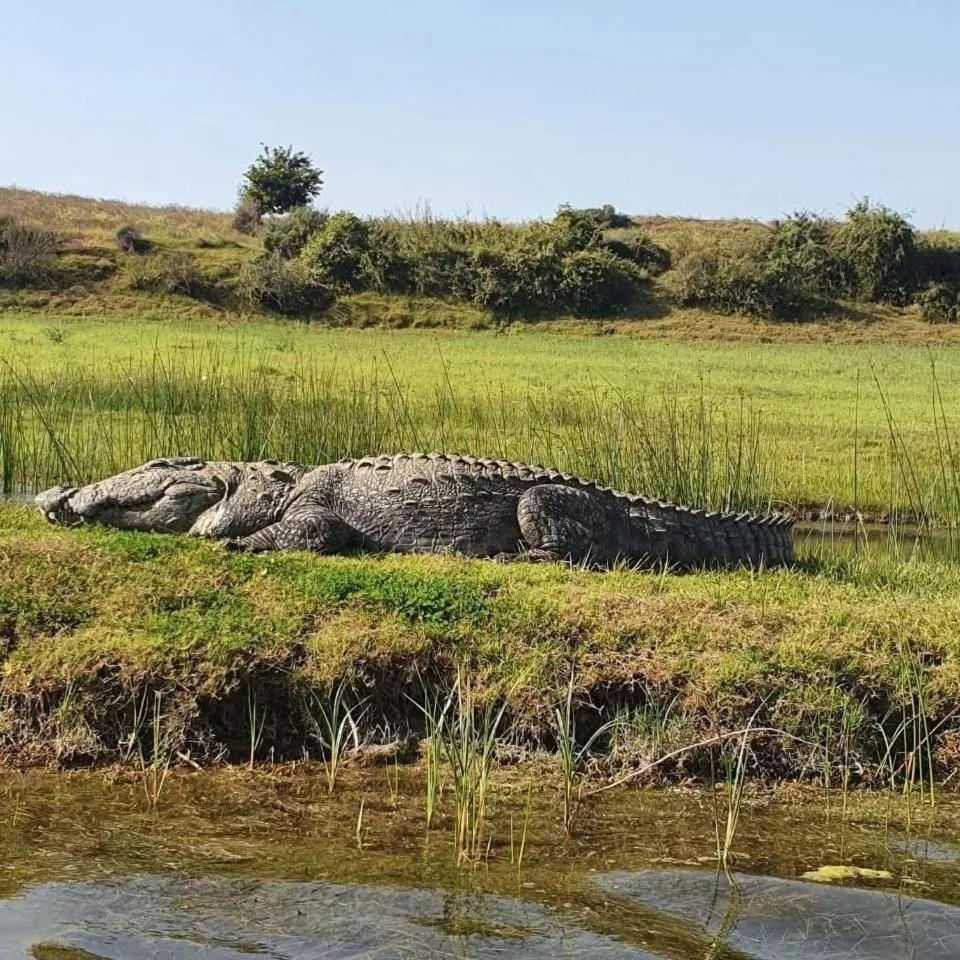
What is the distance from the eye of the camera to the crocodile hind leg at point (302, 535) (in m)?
7.48

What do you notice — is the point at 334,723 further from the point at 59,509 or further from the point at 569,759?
the point at 59,509

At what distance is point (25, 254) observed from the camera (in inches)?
1454

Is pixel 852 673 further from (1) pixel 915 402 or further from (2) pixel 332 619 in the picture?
(1) pixel 915 402

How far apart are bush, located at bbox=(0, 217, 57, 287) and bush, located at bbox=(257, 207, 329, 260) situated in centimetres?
764

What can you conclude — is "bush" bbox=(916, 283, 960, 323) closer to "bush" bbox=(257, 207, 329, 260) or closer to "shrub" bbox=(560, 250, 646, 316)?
"shrub" bbox=(560, 250, 646, 316)

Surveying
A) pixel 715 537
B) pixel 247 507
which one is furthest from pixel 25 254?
pixel 715 537

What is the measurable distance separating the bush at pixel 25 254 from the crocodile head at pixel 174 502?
1207 inches

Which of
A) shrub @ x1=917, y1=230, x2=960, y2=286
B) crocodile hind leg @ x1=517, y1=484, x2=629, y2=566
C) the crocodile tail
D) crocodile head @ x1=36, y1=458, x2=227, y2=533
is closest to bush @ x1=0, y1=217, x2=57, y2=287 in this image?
shrub @ x1=917, y1=230, x2=960, y2=286

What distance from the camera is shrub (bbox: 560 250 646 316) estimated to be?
40.8 metres

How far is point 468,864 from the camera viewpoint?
166 inches

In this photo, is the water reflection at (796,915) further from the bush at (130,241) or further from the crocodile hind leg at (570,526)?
the bush at (130,241)

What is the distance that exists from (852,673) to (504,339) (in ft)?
98.0

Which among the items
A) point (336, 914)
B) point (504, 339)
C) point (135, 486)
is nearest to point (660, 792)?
point (336, 914)

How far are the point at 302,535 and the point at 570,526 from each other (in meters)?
1.63
